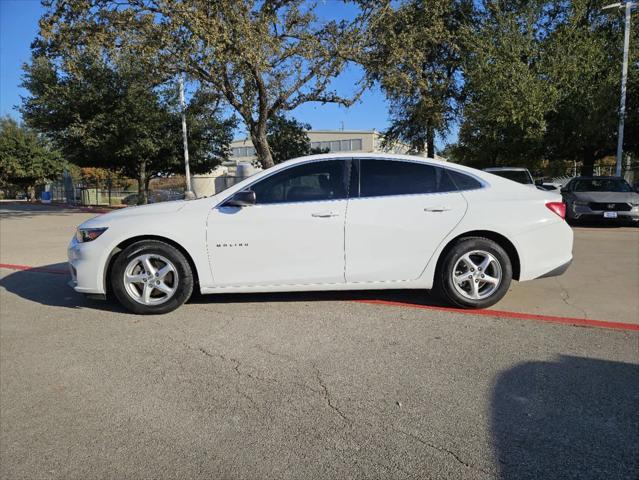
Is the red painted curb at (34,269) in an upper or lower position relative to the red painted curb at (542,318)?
upper

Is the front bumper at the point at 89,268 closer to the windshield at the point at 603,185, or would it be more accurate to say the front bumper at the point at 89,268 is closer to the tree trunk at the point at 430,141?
the windshield at the point at 603,185

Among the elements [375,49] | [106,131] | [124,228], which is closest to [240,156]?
[106,131]

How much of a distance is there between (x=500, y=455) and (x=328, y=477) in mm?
913

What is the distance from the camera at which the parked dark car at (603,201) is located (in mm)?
12172

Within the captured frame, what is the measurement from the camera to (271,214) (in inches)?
183

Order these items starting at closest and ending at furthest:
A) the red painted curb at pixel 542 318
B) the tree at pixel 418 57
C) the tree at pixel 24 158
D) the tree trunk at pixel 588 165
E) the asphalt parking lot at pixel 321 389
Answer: the asphalt parking lot at pixel 321 389 < the red painted curb at pixel 542 318 < the tree at pixel 418 57 < the tree trunk at pixel 588 165 < the tree at pixel 24 158

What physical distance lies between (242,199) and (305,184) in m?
0.66

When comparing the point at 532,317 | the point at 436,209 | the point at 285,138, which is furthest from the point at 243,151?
the point at 532,317

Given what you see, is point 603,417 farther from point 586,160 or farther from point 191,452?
point 586,160

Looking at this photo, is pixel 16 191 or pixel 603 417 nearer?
pixel 603 417

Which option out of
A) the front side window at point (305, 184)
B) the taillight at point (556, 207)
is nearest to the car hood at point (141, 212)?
the front side window at point (305, 184)

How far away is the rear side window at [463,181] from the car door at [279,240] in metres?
1.19

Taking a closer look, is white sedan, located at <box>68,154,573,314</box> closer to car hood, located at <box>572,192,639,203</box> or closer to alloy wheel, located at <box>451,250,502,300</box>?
alloy wheel, located at <box>451,250,502,300</box>

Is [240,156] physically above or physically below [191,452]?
above
